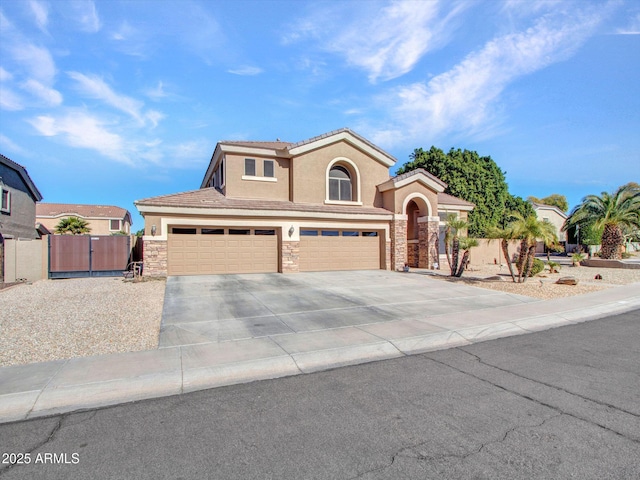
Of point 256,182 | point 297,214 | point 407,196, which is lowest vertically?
point 297,214

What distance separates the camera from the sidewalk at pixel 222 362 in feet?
15.0

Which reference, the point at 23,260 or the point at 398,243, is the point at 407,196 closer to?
the point at 398,243

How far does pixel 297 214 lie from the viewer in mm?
18438

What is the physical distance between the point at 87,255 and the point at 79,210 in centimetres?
3574

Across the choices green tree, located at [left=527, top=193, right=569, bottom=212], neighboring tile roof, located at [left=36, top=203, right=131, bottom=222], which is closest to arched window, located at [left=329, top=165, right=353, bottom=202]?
neighboring tile roof, located at [left=36, top=203, right=131, bottom=222]

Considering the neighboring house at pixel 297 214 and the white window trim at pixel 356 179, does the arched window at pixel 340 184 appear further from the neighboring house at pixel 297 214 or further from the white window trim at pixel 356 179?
the white window trim at pixel 356 179

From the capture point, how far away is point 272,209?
58.6 feet

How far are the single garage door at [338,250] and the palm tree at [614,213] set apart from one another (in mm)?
15644

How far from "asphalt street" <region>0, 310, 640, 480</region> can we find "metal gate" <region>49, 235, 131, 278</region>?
49.7ft

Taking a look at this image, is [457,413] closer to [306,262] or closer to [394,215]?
[306,262]

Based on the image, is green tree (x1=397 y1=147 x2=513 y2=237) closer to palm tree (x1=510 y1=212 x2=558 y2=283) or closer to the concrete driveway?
palm tree (x1=510 y1=212 x2=558 y2=283)

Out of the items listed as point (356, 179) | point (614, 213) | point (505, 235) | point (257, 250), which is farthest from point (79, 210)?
point (614, 213)

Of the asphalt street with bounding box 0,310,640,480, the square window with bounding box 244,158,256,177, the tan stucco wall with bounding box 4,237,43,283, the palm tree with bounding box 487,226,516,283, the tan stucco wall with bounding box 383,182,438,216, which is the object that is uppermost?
the square window with bounding box 244,158,256,177

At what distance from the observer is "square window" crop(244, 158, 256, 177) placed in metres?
19.6
